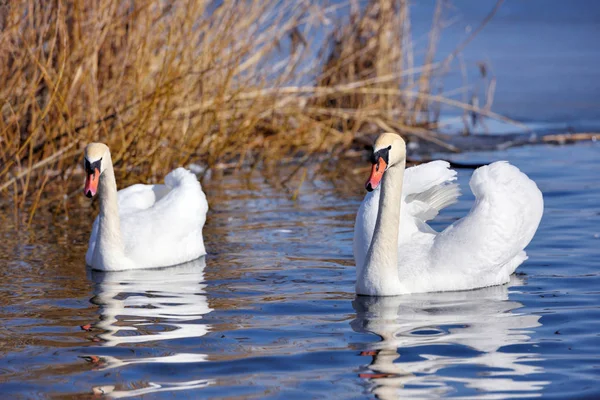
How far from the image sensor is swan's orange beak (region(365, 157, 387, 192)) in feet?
18.5

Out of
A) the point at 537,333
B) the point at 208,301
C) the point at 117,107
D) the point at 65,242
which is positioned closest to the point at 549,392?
the point at 537,333

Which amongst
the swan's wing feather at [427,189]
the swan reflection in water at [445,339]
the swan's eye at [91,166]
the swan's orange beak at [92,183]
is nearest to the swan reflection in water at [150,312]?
the swan's orange beak at [92,183]

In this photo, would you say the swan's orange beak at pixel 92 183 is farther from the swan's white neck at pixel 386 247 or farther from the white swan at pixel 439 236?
the swan's white neck at pixel 386 247

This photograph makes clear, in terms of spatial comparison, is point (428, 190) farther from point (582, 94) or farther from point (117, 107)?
point (582, 94)

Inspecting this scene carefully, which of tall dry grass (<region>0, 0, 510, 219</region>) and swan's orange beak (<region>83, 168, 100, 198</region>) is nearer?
swan's orange beak (<region>83, 168, 100, 198</region>)

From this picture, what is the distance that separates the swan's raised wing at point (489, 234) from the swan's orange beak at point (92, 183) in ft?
6.71

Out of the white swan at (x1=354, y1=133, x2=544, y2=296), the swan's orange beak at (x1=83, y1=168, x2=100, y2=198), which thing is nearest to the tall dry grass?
the swan's orange beak at (x1=83, y1=168, x2=100, y2=198)

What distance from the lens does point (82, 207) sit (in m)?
9.86

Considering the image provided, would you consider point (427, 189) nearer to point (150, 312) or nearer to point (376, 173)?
point (376, 173)

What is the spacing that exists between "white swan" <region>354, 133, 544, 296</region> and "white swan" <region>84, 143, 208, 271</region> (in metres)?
1.48

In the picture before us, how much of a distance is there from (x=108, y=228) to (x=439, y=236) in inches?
87.1

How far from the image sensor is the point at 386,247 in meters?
6.13

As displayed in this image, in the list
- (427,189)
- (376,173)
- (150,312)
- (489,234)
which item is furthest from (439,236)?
(150,312)

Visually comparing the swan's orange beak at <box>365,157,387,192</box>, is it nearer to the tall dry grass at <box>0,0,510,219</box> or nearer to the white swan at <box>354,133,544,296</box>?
the white swan at <box>354,133,544,296</box>
